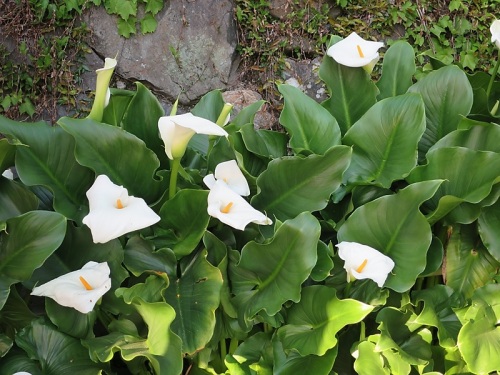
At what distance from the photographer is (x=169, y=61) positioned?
2887mm

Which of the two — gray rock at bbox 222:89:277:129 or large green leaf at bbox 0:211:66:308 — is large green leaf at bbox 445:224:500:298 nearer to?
large green leaf at bbox 0:211:66:308

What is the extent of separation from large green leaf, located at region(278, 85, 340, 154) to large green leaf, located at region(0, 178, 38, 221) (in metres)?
0.66

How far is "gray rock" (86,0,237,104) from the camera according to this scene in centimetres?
285

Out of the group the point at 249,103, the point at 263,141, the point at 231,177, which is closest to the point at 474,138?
the point at 263,141

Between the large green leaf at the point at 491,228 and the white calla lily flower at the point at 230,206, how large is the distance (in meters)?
0.57

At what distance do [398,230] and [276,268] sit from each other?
0.97ft

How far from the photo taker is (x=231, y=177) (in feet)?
4.62

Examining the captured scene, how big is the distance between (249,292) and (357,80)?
2.30 feet

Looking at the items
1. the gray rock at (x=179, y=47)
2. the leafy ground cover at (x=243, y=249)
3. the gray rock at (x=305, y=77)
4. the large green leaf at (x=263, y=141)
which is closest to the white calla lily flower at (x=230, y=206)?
the leafy ground cover at (x=243, y=249)

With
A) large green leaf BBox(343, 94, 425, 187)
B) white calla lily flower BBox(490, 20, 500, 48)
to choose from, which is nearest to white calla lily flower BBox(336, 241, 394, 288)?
large green leaf BBox(343, 94, 425, 187)

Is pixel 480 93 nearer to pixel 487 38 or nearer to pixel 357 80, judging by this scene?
pixel 357 80

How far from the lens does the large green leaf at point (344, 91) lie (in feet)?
5.72

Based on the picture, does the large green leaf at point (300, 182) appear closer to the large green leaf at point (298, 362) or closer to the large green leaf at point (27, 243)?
the large green leaf at point (298, 362)

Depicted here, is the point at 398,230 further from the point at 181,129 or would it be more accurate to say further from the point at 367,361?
the point at 181,129
